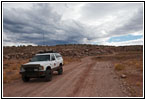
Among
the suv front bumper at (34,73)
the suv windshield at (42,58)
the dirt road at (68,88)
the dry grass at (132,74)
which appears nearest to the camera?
the dirt road at (68,88)

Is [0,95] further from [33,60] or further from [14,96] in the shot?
[33,60]

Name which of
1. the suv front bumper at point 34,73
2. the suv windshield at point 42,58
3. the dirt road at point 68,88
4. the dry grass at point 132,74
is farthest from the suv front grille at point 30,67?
the dry grass at point 132,74

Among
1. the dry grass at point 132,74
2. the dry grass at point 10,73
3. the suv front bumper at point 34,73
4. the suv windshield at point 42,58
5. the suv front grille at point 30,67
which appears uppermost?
the suv windshield at point 42,58

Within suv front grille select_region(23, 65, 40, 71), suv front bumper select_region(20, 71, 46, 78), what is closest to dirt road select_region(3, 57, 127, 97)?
suv front bumper select_region(20, 71, 46, 78)

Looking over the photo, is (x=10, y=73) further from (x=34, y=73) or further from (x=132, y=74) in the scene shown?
(x=132, y=74)

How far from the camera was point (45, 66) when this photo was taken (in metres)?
9.03

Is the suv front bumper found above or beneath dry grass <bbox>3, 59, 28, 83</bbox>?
above

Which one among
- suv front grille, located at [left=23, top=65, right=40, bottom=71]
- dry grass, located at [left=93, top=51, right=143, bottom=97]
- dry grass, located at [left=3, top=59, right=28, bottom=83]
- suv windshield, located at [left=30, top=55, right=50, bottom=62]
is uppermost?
suv windshield, located at [left=30, top=55, right=50, bottom=62]

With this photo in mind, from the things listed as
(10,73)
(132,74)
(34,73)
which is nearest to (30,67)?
(34,73)

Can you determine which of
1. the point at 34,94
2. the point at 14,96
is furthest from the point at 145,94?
the point at 14,96

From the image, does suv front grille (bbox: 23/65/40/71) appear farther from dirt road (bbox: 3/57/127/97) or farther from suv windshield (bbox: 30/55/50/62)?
suv windshield (bbox: 30/55/50/62)

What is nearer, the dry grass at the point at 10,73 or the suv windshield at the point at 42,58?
the suv windshield at the point at 42,58

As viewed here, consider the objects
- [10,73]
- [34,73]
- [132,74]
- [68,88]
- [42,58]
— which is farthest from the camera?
[10,73]

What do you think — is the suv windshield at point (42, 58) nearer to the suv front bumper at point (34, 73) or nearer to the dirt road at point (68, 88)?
the suv front bumper at point (34, 73)
